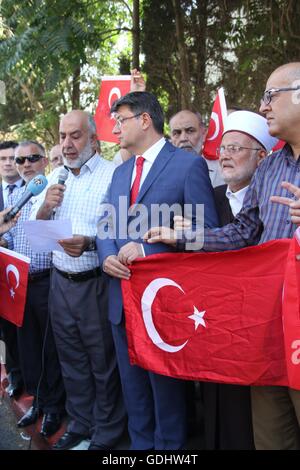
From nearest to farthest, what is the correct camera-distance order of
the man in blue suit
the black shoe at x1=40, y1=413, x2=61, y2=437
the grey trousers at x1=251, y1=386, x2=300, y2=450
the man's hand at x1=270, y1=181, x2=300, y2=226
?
the man's hand at x1=270, y1=181, x2=300, y2=226, the grey trousers at x1=251, y1=386, x2=300, y2=450, the man in blue suit, the black shoe at x1=40, y1=413, x2=61, y2=437

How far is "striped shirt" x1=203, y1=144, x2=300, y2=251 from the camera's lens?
2420 mm

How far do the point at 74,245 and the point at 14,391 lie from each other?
2193 millimetres

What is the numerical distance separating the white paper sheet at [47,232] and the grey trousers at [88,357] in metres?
0.40

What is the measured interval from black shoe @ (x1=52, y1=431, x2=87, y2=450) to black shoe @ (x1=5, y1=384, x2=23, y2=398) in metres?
1.19

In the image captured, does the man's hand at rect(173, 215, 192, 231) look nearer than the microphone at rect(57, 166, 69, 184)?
Yes

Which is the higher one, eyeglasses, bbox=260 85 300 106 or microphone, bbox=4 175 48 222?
eyeglasses, bbox=260 85 300 106

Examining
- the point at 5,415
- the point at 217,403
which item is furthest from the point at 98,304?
the point at 5,415

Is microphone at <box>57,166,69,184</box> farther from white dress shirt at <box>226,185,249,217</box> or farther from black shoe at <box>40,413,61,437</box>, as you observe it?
black shoe at <box>40,413,61,437</box>

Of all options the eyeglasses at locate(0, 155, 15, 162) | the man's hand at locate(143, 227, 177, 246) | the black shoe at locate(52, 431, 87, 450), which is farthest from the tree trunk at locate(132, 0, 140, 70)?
the black shoe at locate(52, 431, 87, 450)

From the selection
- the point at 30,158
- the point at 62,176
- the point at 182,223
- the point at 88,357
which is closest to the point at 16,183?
the point at 30,158

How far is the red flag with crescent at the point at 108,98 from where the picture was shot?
4789 mm

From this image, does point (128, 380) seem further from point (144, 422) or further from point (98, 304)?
point (98, 304)

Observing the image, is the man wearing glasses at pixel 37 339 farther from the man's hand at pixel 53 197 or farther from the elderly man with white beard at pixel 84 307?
the man's hand at pixel 53 197

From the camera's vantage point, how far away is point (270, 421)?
8.34 feet
